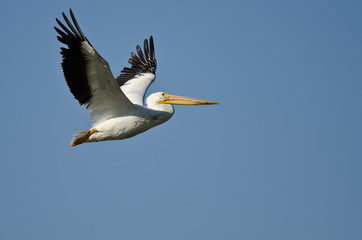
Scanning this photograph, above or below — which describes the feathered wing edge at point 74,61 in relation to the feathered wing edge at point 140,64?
below

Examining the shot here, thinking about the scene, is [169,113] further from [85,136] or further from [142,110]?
[85,136]

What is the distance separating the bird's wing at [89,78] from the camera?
27.0ft

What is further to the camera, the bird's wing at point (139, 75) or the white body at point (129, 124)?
the bird's wing at point (139, 75)

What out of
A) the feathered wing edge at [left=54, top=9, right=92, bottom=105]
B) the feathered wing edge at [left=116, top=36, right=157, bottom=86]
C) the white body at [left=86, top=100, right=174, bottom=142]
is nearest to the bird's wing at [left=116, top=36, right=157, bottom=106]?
the feathered wing edge at [left=116, top=36, right=157, bottom=86]

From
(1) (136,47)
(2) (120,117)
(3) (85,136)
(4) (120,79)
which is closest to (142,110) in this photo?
(2) (120,117)

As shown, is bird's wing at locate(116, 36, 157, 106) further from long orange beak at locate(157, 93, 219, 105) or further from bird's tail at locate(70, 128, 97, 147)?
bird's tail at locate(70, 128, 97, 147)

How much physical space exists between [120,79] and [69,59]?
3.56 metres

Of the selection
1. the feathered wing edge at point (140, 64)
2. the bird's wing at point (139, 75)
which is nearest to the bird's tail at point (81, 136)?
the bird's wing at point (139, 75)

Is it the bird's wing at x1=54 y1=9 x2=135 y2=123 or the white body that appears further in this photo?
the white body

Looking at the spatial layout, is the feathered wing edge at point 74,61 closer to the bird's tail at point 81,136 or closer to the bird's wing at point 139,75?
the bird's tail at point 81,136

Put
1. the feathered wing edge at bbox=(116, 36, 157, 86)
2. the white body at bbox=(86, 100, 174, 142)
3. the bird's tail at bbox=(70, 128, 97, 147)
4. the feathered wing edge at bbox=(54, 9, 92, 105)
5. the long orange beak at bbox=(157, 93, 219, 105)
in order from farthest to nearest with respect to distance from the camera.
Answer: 1. the feathered wing edge at bbox=(116, 36, 157, 86)
2. the long orange beak at bbox=(157, 93, 219, 105)
3. the bird's tail at bbox=(70, 128, 97, 147)
4. the white body at bbox=(86, 100, 174, 142)
5. the feathered wing edge at bbox=(54, 9, 92, 105)

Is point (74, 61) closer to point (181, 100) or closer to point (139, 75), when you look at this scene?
point (181, 100)

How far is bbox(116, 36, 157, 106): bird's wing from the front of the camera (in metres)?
11.0

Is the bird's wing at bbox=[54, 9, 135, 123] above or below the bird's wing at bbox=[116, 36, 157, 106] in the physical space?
below
